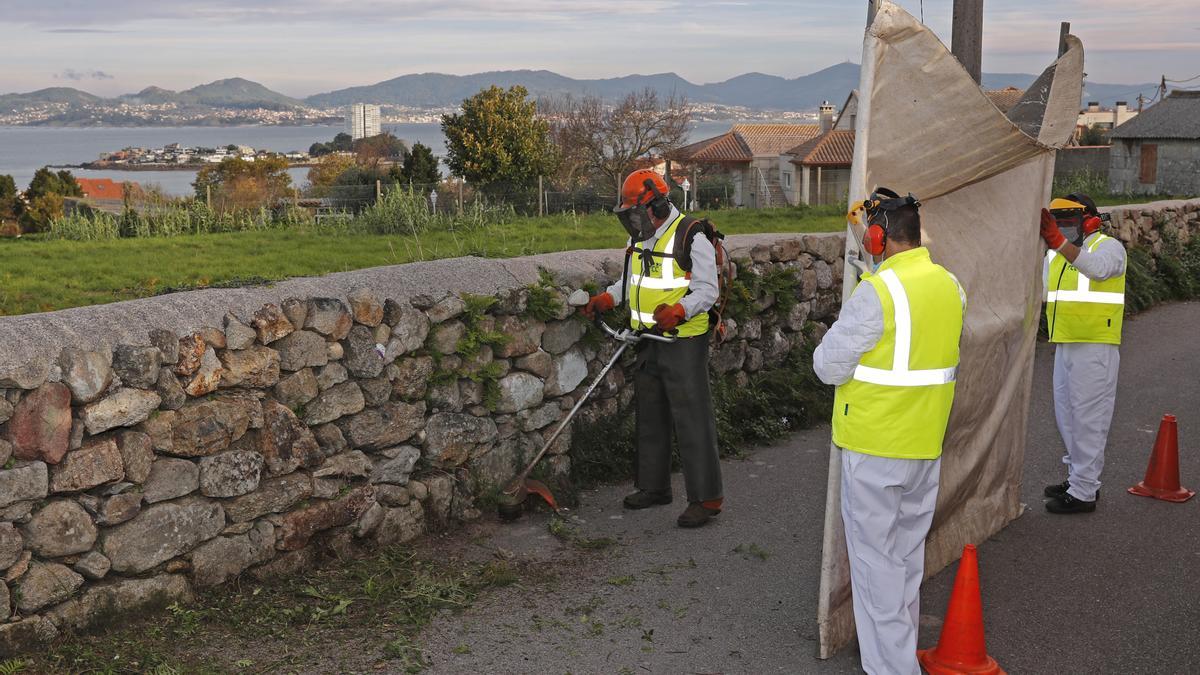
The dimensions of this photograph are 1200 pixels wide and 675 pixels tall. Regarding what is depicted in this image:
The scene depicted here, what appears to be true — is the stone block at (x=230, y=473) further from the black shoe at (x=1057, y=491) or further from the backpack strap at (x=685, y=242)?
the black shoe at (x=1057, y=491)

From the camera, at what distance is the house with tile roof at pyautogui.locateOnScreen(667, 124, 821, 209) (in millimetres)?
73312

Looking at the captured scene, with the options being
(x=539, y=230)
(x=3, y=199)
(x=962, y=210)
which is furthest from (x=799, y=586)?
(x=3, y=199)

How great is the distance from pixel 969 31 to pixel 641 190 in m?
5.77

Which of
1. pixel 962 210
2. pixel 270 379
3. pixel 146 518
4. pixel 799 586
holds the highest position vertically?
pixel 962 210

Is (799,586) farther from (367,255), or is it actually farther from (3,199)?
(3,199)

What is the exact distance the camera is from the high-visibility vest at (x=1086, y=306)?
307 inches

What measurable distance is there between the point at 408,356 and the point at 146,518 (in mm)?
1943

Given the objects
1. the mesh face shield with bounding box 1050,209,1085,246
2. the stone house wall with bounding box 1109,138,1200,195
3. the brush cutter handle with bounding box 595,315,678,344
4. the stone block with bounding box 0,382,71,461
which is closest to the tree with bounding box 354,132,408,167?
the stone house wall with bounding box 1109,138,1200,195

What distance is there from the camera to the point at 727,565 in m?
6.94

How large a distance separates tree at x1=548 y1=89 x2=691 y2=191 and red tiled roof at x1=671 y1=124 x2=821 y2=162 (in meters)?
1.65

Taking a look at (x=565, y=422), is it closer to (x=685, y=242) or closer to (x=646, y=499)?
(x=646, y=499)

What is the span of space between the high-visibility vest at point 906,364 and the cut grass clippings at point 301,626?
2432mm

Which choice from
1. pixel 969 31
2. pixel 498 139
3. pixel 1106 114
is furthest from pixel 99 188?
pixel 1106 114

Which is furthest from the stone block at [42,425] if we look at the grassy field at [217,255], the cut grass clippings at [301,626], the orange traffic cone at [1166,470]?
the orange traffic cone at [1166,470]
